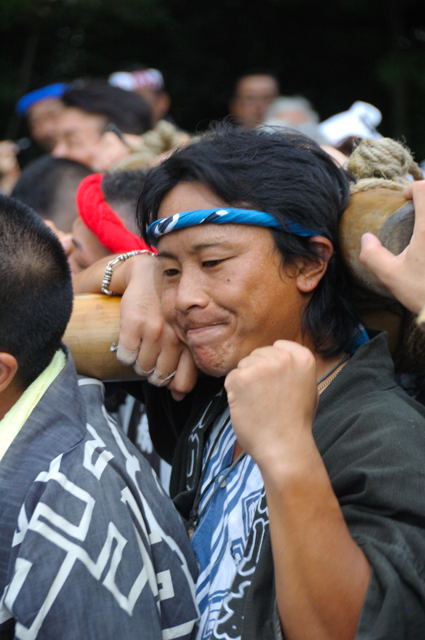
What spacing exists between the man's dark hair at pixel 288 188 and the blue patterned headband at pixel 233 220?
0.01m

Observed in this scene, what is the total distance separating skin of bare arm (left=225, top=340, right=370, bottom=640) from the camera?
4.99 feet

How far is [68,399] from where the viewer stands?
195 centimetres

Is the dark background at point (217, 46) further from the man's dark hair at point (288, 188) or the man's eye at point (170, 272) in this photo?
the man's eye at point (170, 272)

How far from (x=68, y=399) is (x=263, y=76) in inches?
234

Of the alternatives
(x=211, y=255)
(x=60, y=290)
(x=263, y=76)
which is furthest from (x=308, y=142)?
(x=263, y=76)

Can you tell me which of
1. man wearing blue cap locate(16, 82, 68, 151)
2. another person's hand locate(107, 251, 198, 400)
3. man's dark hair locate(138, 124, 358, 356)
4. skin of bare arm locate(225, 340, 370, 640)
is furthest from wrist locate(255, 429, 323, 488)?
man wearing blue cap locate(16, 82, 68, 151)

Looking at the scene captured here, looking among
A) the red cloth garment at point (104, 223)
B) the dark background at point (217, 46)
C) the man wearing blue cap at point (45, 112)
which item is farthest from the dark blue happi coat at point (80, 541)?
the dark background at point (217, 46)

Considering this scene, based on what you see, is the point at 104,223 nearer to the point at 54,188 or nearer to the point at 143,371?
the point at 143,371

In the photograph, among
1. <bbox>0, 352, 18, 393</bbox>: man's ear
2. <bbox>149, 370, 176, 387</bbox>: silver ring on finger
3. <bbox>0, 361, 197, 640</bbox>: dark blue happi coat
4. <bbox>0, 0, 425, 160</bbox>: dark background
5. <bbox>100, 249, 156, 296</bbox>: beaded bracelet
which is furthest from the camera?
<bbox>0, 0, 425, 160</bbox>: dark background

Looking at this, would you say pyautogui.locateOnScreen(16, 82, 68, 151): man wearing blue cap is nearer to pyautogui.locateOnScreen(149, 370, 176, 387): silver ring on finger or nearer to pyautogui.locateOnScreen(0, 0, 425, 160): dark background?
pyautogui.locateOnScreen(0, 0, 425, 160): dark background

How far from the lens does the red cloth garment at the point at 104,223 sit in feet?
9.39

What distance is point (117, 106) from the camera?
545 centimetres

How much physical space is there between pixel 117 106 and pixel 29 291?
370 cm

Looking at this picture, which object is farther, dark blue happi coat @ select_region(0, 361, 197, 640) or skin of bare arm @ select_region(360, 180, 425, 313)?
skin of bare arm @ select_region(360, 180, 425, 313)
